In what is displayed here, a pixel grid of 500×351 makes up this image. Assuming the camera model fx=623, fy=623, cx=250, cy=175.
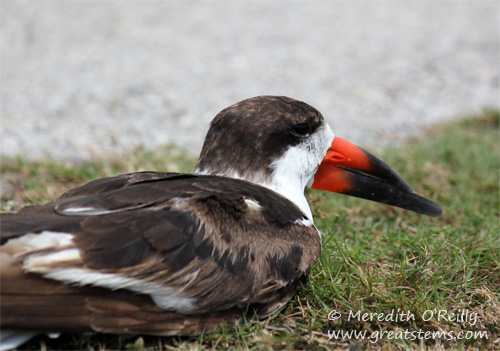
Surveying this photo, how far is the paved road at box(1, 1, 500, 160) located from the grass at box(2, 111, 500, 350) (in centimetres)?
121

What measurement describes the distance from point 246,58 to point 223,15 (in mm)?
2569

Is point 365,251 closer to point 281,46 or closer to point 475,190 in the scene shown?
point 475,190

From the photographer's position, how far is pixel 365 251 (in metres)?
4.50

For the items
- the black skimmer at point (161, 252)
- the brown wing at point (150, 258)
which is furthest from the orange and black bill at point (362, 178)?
the brown wing at point (150, 258)

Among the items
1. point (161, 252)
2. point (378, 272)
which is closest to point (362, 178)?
point (378, 272)

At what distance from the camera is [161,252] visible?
3.22 m

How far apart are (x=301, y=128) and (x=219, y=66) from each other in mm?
6845

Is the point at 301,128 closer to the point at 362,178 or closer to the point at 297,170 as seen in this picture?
the point at 297,170

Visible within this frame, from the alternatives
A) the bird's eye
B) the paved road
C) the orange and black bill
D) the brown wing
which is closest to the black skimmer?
the brown wing

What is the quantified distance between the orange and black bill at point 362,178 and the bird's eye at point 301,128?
1.09ft

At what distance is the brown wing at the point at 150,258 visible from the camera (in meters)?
3.02

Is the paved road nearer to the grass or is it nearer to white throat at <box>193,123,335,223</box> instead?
the grass

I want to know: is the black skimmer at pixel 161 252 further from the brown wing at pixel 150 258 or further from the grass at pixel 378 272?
the grass at pixel 378 272

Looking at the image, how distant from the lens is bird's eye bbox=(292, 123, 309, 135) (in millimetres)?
4321
